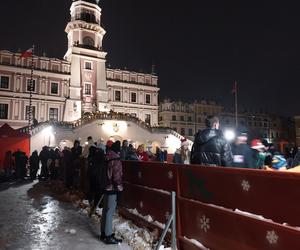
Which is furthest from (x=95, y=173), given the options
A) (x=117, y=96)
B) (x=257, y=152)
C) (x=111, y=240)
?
(x=117, y=96)

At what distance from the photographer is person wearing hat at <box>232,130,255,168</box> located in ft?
23.5

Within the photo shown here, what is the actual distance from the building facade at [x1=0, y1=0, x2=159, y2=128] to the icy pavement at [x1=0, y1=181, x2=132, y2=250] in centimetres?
3633

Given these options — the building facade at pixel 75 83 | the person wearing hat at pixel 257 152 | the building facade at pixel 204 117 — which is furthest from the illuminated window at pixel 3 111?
the person wearing hat at pixel 257 152

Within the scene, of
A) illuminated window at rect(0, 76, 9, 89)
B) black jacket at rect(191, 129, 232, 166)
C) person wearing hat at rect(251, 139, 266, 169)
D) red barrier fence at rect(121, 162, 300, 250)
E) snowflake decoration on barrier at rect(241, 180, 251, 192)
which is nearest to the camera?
red barrier fence at rect(121, 162, 300, 250)

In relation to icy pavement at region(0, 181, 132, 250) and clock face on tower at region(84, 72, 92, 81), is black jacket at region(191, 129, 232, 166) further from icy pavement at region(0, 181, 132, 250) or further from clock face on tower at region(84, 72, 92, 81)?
clock face on tower at region(84, 72, 92, 81)

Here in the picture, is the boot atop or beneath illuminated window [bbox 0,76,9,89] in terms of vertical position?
beneath

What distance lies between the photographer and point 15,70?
4556 cm

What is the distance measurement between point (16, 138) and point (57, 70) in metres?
28.7

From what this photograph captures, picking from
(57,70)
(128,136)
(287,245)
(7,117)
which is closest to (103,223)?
(287,245)

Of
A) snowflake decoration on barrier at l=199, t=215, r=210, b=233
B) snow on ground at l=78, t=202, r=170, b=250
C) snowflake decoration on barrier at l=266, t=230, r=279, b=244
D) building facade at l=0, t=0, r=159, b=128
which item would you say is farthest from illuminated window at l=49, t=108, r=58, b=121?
snowflake decoration on barrier at l=266, t=230, r=279, b=244

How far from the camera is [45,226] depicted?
810cm

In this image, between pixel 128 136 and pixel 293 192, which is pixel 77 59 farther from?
pixel 293 192

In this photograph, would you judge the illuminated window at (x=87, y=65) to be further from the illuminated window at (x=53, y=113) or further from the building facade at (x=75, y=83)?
the illuminated window at (x=53, y=113)

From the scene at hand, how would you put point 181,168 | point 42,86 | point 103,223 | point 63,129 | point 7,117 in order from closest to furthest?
point 181,168 → point 103,223 → point 63,129 → point 7,117 → point 42,86
